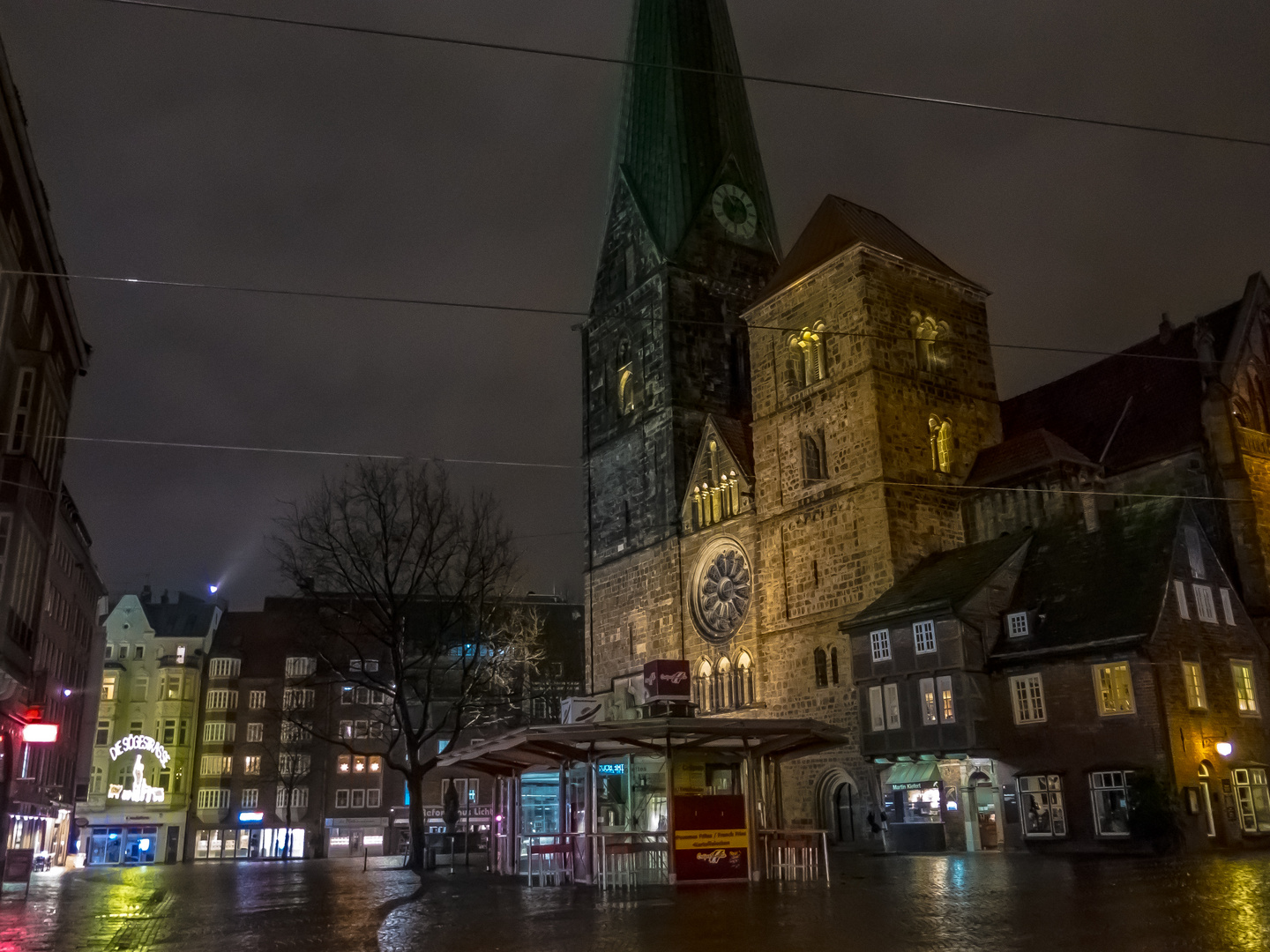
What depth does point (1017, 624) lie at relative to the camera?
102 ft

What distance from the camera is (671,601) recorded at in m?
45.8

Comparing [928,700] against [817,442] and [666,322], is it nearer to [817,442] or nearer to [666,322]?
[817,442]

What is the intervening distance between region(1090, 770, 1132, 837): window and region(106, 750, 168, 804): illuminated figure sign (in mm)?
57764

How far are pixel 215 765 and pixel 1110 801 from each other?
57754 millimetres

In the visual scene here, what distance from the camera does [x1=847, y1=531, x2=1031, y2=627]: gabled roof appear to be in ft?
102

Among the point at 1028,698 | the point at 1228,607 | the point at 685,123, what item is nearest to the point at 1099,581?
the point at 1028,698

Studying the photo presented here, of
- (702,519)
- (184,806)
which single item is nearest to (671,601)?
(702,519)

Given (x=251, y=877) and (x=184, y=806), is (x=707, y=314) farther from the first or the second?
(x=184, y=806)

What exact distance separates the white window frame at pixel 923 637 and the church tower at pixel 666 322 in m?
11.8

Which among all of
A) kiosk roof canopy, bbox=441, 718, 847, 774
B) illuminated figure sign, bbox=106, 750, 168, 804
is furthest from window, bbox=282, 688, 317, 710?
kiosk roof canopy, bbox=441, 718, 847, 774

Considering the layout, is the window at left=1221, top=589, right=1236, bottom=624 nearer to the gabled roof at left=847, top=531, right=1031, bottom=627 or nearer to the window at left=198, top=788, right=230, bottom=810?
the gabled roof at left=847, top=531, right=1031, bottom=627

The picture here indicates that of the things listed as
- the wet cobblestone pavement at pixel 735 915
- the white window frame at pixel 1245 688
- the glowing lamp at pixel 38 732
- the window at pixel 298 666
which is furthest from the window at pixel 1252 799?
the window at pixel 298 666

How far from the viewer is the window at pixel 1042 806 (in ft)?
92.7

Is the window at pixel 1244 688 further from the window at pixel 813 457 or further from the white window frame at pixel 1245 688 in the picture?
the window at pixel 813 457
